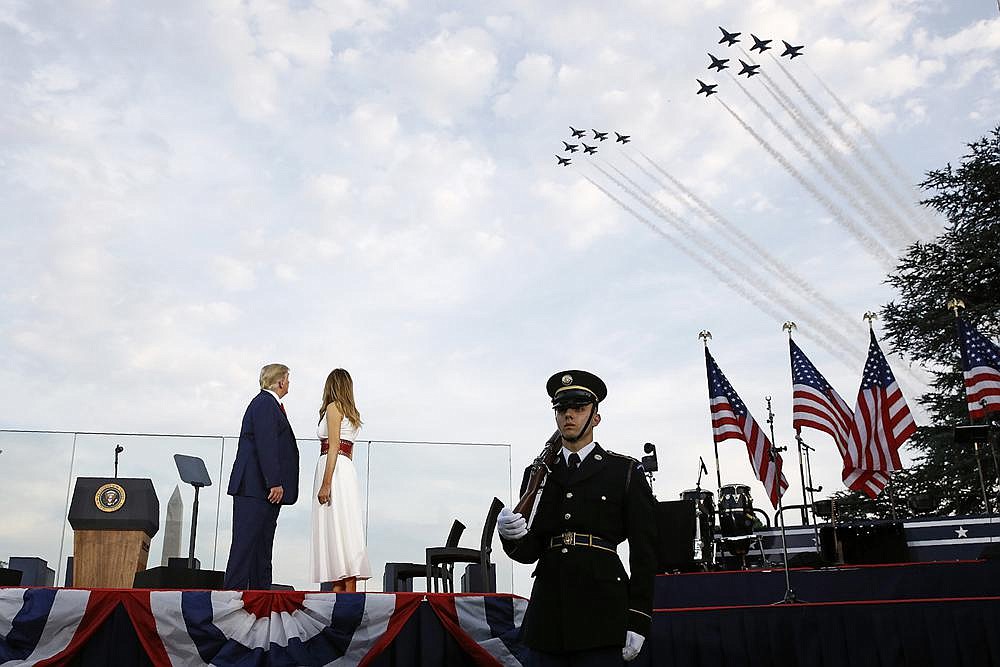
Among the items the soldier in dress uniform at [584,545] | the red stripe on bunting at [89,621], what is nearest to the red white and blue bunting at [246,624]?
the red stripe on bunting at [89,621]

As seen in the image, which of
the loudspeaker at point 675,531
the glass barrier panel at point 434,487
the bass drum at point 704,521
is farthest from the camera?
the bass drum at point 704,521

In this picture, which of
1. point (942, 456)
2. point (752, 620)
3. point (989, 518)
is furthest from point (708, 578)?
point (942, 456)

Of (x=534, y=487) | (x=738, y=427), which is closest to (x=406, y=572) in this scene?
(x=534, y=487)

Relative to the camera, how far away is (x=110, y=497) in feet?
22.8

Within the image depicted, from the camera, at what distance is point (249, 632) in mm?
Answer: 5285

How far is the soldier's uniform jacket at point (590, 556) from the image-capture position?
3.54m

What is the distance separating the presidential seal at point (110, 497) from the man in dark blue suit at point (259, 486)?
4.23ft

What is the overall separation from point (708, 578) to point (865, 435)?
15.5 ft

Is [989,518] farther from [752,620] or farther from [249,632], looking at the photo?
[249,632]

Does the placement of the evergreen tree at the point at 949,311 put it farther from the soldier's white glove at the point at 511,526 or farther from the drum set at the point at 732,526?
the soldier's white glove at the point at 511,526

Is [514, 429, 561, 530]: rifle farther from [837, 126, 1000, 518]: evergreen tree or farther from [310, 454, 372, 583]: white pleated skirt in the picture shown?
[837, 126, 1000, 518]: evergreen tree

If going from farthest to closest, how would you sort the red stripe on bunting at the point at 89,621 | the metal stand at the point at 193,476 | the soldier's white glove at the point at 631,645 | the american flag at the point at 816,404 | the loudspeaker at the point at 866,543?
the american flag at the point at 816,404, the loudspeaker at the point at 866,543, the metal stand at the point at 193,476, the red stripe on bunting at the point at 89,621, the soldier's white glove at the point at 631,645

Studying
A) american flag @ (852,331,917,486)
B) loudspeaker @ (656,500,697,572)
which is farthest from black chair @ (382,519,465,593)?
american flag @ (852,331,917,486)

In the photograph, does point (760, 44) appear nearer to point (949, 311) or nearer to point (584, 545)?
point (949, 311)
